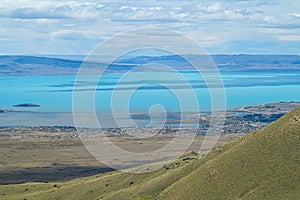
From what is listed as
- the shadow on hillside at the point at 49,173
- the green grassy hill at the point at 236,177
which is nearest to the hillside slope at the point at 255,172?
the green grassy hill at the point at 236,177

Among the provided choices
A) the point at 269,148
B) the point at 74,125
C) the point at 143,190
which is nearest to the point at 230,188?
the point at 269,148

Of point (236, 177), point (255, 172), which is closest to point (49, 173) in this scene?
point (236, 177)

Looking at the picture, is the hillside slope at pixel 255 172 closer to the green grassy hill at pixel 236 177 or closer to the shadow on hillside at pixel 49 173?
the green grassy hill at pixel 236 177

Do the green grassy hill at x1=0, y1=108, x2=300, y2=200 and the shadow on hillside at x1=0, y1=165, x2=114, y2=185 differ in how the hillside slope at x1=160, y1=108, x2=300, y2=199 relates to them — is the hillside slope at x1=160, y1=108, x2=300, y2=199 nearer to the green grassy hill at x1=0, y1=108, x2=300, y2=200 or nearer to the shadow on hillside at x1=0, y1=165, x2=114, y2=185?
the green grassy hill at x1=0, y1=108, x2=300, y2=200

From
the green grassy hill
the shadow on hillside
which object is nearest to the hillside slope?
the green grassy hill

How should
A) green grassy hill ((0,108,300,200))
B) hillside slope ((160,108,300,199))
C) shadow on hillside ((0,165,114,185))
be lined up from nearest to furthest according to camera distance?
hillside slope ((160,108,300,199)) < green grassy hill ((0,108,300,200)) < shadow on hillside ((0,165,114,185))

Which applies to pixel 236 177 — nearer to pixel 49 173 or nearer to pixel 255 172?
pixel 255 172

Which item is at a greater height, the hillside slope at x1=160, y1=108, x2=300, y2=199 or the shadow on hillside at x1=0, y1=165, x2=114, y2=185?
the hillside slope at x1=160, y1=108, x2=300, y2=199

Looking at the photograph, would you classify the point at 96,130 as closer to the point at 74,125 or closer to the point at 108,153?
the point at 74,125
